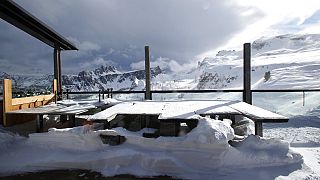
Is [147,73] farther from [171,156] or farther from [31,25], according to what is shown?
[171,156]

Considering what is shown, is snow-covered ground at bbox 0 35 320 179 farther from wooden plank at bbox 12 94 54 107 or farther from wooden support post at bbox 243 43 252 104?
wooden support post at bbox 243 43 252 104

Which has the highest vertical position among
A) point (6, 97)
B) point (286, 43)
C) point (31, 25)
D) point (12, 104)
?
point (286, 43)

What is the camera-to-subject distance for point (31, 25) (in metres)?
7.67

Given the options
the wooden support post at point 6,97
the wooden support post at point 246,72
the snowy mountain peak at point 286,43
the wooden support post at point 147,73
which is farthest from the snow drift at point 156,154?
the snowy mountain peak at point 286,43

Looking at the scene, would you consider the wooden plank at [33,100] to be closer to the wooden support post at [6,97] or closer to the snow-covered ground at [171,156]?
the wooden support post at [6,97]

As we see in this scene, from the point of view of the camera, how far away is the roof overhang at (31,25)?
665 cm

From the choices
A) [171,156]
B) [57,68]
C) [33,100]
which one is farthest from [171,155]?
[57,68]

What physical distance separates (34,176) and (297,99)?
1028cm

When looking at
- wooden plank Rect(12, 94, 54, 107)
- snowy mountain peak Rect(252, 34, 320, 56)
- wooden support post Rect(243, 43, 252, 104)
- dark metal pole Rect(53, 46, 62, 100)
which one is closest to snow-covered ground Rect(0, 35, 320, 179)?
wooden plank Rect(12, 94, 54, 107)

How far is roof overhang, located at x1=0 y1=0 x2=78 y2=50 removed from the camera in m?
6.65

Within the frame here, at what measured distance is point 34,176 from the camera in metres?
4.08

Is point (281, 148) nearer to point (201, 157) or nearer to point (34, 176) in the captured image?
point (201, 157)

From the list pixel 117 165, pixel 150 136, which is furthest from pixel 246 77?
pixel 117 165

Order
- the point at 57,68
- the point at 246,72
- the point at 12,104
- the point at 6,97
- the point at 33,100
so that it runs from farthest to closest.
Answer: the point at 57,68 → the point at 246,72 → the point at 33,100 → the point at 12,104 → the point at 6,97
